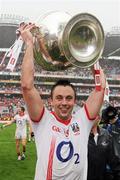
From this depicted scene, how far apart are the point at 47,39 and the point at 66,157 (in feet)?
3.32

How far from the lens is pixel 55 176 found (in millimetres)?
3438

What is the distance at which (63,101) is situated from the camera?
3.50 m

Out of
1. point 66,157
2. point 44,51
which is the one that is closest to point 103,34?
point 44,51

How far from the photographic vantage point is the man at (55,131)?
3.43 meters

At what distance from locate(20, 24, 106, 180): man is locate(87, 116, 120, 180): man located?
168 centimetres

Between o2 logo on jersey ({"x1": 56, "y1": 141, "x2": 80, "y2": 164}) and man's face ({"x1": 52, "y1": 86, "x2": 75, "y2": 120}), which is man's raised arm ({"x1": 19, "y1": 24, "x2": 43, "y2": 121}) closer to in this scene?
man's face ({"x1": 52, "y1": 86, "x2": 75, "y2": 120})

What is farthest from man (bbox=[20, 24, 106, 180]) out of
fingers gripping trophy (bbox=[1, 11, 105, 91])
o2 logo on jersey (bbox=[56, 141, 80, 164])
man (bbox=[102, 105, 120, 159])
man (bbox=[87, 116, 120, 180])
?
man (bbox=[102, 105, 120, 159])

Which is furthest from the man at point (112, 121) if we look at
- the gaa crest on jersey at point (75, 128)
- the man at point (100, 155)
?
the gaa crest on jersey at point (75, 128)

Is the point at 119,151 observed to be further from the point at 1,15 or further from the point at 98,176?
the point at 1,15

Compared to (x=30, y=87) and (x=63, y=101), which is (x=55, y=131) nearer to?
(x=63, y=101)

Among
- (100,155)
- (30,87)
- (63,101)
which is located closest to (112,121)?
(100,155)

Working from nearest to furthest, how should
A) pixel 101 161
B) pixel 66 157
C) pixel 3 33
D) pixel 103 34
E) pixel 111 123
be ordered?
pixel 66 157 → pixel 103 34 → pixel 101 161 → pixel 111 123 → pixel 3 33

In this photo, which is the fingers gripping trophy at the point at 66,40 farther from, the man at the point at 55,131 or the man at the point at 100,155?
the man at the point at 100,155

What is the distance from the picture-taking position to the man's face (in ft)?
11.5
